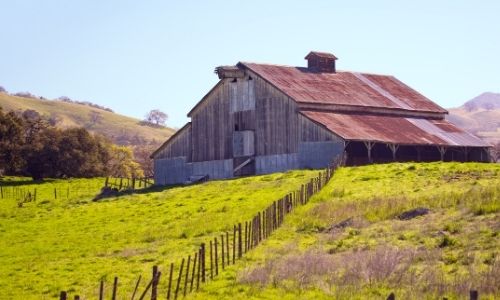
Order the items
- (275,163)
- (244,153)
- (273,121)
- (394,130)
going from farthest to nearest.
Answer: (244,153)
(394,130)
(273,121)
(275,163)

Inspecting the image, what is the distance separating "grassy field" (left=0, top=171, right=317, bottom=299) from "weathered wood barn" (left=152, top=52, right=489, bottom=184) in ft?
22.3

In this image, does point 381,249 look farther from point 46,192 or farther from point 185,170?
point 46,192

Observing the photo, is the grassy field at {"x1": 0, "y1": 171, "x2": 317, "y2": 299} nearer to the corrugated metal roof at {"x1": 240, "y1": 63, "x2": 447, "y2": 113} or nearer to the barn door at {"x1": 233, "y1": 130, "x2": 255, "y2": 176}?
the barn door at {"x1": 233, "y1": 130, "x2": 255, "y2": 176}

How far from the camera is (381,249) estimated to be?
25453 millimetres

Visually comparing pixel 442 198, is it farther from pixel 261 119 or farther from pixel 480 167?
pixel 261 119

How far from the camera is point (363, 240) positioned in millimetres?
28469

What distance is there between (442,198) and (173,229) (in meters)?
13.1

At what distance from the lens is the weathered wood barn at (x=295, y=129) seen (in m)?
59.3

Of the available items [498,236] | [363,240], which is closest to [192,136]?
[363,240]

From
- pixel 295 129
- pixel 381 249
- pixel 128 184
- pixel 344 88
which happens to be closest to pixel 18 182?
pixel 128 184

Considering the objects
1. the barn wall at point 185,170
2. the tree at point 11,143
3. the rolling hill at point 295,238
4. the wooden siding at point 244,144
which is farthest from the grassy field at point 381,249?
the tree at point 11,143

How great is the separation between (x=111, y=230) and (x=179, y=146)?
29732 millimetres

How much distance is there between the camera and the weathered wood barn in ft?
194

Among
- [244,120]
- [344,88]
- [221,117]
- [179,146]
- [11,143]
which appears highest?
[344,88]
